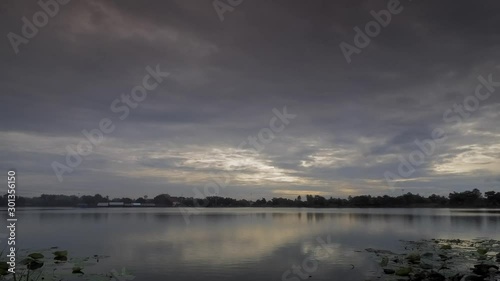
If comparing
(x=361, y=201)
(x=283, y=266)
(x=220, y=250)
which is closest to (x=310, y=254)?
(x=283, y=266)

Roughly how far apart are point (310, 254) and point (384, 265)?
6411mm

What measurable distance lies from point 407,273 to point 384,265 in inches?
128

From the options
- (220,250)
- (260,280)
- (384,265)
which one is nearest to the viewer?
(260,280)

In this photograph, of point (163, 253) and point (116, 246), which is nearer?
point (163, 253)

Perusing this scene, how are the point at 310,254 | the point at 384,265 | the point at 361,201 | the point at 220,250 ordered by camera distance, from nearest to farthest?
the point at 384,265
the point at 310,254
the point at 220,250
the point at 361,201

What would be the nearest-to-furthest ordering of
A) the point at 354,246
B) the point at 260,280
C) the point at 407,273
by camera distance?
the point at 407,273, the point at 260,280, the point at 354,246

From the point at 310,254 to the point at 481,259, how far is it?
9.43 metres

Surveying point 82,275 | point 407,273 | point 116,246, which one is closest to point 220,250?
point 116,246

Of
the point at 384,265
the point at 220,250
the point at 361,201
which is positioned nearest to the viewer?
the point at 384,265

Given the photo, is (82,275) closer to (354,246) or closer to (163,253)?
(163,253)

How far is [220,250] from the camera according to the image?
1022 inches

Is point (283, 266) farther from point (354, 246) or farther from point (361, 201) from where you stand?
point (361, 201)

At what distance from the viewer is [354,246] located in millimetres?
27766

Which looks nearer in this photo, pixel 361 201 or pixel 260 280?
pixel 260 280
